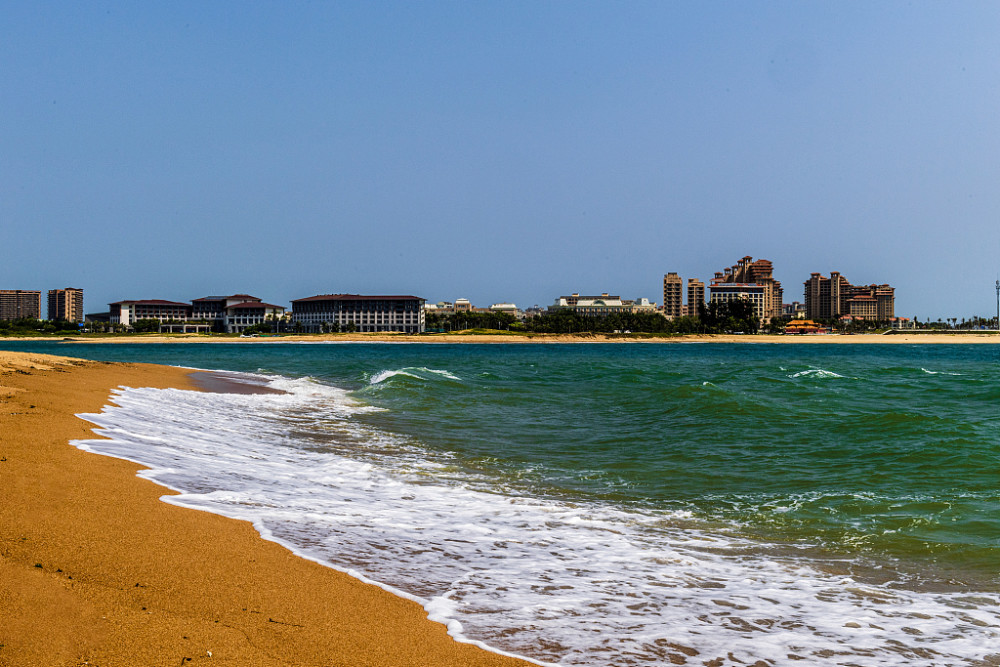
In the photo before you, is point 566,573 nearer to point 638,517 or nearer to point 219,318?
point 638,517

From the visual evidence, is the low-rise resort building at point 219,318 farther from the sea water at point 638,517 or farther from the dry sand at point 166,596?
the dry sand at point 166,596

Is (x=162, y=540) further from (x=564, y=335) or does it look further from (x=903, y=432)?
(x=564, y=335)

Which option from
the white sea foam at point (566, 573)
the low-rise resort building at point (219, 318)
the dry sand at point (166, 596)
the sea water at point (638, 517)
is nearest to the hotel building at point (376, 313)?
the low-rise resort building at point (219, 318)

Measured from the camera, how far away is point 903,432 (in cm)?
1352

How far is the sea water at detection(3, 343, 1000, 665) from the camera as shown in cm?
423

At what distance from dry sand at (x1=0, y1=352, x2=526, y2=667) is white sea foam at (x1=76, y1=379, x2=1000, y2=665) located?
1.22ft

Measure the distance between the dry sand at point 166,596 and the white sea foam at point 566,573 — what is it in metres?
0.37

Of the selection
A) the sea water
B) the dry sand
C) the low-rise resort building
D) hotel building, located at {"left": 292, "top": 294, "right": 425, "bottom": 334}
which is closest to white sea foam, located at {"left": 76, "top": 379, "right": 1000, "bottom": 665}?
the sea water

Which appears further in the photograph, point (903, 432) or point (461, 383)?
point (461, 383)

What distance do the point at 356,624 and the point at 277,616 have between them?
436mm

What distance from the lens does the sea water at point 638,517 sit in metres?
4.23

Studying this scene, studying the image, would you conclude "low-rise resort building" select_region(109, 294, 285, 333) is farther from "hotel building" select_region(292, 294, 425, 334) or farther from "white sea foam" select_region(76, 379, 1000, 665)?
"white sea foam" select_region(76, 379, 1000, 665)

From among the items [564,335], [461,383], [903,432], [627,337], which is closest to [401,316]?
[564,335]

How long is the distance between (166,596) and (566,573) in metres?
2.86
